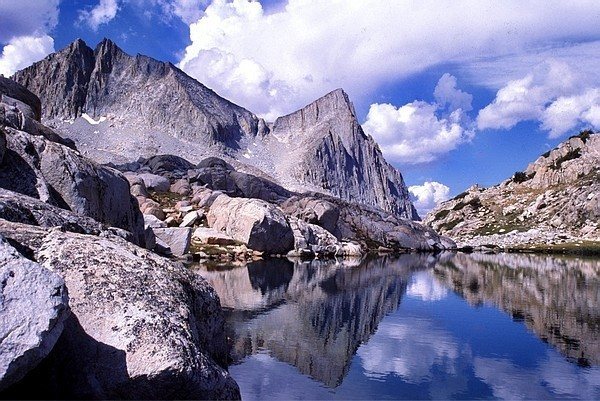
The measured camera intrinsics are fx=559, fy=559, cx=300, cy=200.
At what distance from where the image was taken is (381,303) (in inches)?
2073

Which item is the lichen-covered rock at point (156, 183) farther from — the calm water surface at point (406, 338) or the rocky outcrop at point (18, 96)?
the rocky outcrop at point (18, 96)

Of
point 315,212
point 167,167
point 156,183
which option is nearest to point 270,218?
point 315,212

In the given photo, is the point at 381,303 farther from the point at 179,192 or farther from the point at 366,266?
the point at 179,192

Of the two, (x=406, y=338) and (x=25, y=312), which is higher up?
(x=25, y=312)

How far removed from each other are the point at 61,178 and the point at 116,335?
24920mm

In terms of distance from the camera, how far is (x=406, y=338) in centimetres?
3706

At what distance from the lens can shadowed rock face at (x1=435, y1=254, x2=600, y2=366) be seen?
124 ft

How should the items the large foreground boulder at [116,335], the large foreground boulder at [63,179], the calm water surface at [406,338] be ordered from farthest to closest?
1. the large foreground boulder at [63,179]
2. the calm water surface at [406,338]
3. the large foreground boulder at [116,335]

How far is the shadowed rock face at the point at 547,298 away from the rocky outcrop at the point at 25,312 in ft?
95.2

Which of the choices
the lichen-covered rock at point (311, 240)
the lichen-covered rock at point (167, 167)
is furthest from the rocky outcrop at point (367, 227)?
the lichen-covered rock at point (167, 167)

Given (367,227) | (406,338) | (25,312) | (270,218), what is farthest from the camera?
(367,227)

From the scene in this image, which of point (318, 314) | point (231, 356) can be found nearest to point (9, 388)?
point (231, 356)

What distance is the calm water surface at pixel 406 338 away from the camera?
25891 mm

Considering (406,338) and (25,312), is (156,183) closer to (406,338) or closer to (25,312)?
(406,338)
